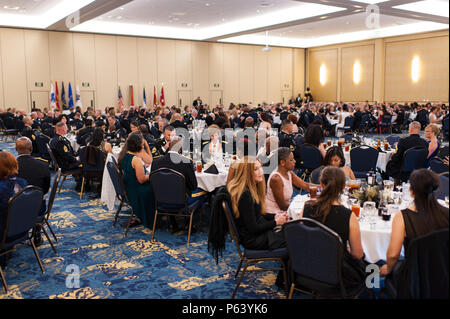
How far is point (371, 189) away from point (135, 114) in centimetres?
1240

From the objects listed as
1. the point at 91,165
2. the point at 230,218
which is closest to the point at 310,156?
the point at 91,165

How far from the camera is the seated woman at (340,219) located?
10.1 ft

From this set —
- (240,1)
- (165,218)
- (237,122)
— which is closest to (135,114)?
(237,122)

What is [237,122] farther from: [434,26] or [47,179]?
[434,26]

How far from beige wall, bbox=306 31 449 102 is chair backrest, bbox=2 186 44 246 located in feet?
72.2

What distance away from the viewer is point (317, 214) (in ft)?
10.4

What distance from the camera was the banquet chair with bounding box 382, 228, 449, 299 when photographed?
96.2 inches

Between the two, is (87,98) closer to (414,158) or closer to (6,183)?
(414,158)

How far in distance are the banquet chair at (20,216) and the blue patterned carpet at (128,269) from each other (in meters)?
0.49

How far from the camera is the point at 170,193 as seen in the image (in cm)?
520

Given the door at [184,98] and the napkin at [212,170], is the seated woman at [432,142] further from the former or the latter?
the door at [184,98]

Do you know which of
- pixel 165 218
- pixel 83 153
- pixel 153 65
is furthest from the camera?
pixel 153 65

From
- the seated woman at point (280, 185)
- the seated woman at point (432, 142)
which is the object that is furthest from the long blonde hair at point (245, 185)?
the seated woman at point (432, 142)

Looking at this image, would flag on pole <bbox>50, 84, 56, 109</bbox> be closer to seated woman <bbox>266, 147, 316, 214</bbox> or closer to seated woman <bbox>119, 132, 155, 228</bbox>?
seated woman <bbox>119, 132, 155, 228</bbox>
